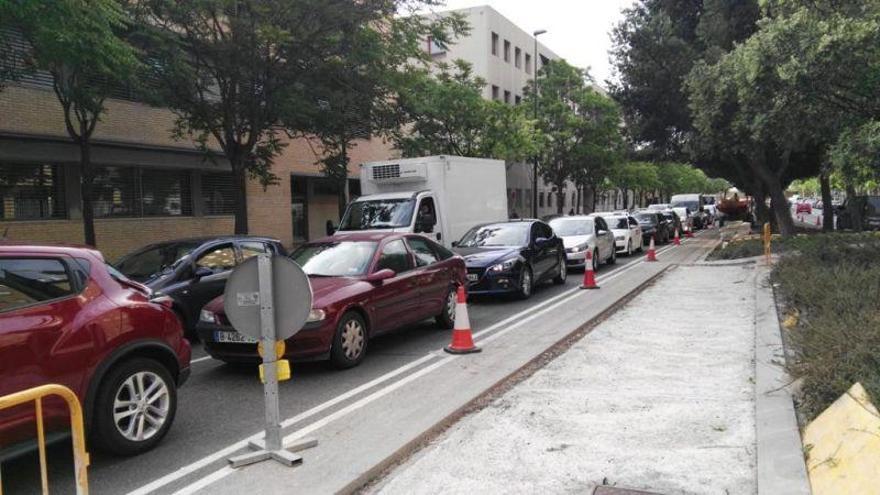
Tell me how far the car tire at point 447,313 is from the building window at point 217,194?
48.1ft

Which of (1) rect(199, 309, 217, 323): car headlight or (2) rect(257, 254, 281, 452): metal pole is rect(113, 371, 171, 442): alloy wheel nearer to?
(2) rect(257, 254, 281, 452): metal pole

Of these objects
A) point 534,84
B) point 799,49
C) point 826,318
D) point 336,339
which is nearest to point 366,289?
point 336,339

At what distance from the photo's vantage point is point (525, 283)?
12.6 meters

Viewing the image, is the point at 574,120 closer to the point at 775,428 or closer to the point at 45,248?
the point at 775,428

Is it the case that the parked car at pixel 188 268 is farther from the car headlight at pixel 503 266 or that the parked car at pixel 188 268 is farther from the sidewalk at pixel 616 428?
the sidewalk at pixel 616 428

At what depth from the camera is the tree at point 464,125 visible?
24.8 metres

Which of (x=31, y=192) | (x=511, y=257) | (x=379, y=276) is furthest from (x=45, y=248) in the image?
(x=31, y=192)

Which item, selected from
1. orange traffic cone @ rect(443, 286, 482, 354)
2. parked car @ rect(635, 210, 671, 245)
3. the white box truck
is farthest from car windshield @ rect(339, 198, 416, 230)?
parked car @ rect(635, 210, 671, 245)

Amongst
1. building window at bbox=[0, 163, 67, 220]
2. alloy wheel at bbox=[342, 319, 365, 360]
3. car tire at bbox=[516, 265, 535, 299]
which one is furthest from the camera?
building window at bbox=[0, 163, 67, 220]

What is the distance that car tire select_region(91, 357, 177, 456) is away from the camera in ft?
15.4

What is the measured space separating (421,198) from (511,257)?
2.72m

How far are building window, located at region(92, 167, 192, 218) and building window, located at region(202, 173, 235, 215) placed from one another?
27.4 inches

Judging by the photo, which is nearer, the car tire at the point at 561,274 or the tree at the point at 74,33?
the tree at the point at 74,33

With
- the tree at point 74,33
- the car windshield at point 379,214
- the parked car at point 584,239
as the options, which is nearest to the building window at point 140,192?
the tree at point 74,33
